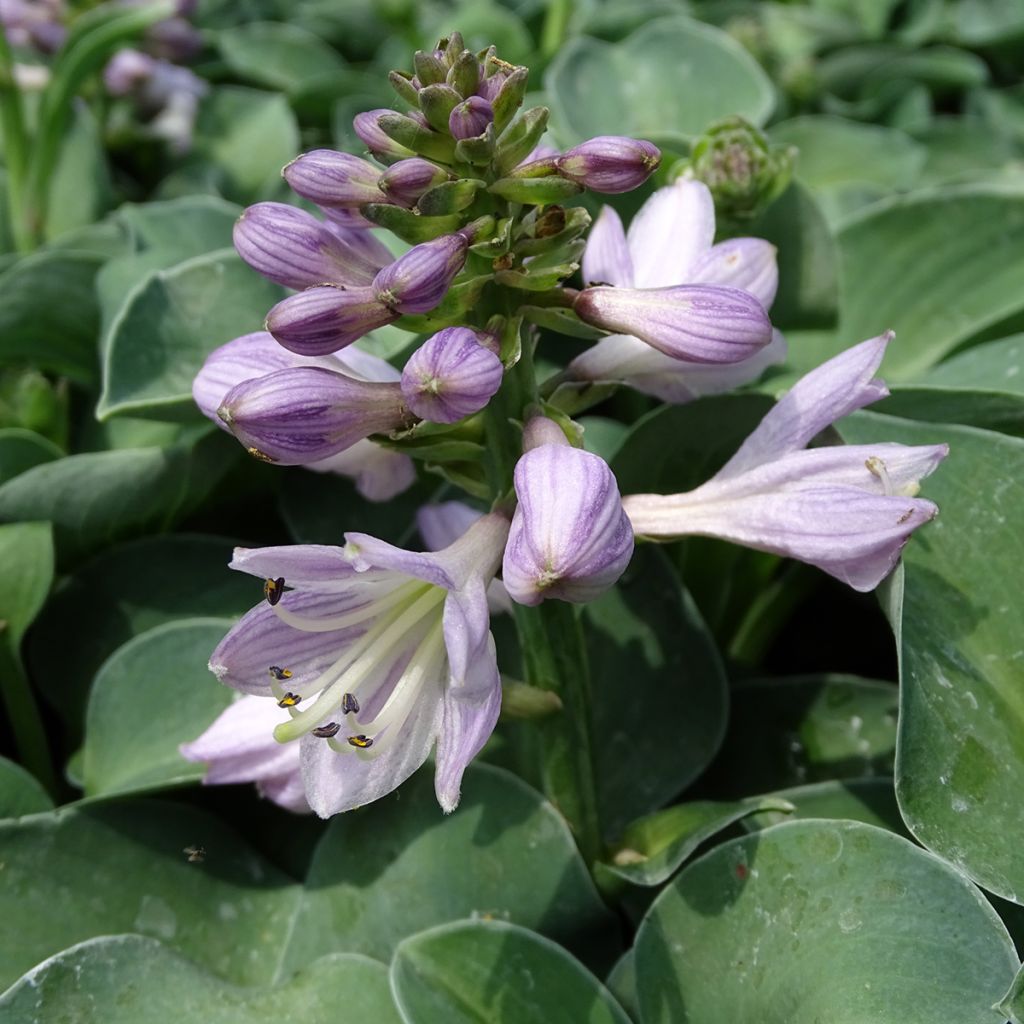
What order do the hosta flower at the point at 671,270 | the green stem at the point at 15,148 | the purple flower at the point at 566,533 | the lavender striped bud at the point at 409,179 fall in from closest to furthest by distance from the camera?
the purple flower at the point at 566,533, the lavender striped bud at the point at 409,179, the hosta flower at the point at 671,270, the green stem at the point at 15,148

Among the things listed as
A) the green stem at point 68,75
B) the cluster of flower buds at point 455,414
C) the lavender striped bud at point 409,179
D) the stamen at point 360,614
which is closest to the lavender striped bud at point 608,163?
the cluster of flower buds at point 455,414

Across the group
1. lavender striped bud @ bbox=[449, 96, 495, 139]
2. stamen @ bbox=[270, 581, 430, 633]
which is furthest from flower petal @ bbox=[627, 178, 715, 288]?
stamen @ bbox=[270, 581, 430, 633]

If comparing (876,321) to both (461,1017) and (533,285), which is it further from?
(461,1017)

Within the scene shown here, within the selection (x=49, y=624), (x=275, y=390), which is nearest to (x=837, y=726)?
(x=275, y=390)

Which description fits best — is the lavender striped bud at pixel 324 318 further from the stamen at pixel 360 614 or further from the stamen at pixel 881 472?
the stamen at pixel 881 472

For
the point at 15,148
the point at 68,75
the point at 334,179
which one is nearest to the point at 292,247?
the point at 334,179
